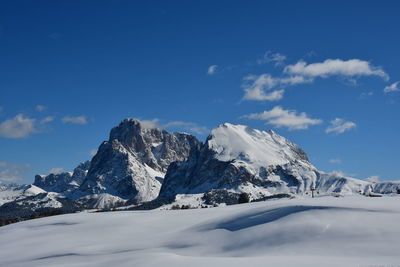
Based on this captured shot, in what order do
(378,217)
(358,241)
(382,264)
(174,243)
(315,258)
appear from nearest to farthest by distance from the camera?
(382,264)
(315,258)
(358,241)
(378,217)
(174,243)

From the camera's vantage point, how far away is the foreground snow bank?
28.7 metres

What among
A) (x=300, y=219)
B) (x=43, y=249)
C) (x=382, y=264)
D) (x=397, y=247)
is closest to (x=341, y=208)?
(x=300, y=219)

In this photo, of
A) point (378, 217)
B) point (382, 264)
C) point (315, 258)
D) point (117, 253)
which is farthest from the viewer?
point (117, 253)

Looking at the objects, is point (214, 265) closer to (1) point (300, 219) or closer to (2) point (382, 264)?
(2) point (382, 264)

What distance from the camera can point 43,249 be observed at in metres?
43.9

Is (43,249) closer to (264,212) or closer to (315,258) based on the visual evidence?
(264,212)

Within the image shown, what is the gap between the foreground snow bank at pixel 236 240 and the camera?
2867cm

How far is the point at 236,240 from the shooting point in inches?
1470

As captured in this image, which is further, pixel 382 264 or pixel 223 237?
pixel 223 237

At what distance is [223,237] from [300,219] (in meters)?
7.26

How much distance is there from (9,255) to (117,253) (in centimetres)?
1323

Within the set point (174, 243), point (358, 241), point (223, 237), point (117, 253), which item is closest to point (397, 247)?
point (358, 241)

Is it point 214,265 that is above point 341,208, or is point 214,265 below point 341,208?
below

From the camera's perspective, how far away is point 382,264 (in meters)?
24.4
